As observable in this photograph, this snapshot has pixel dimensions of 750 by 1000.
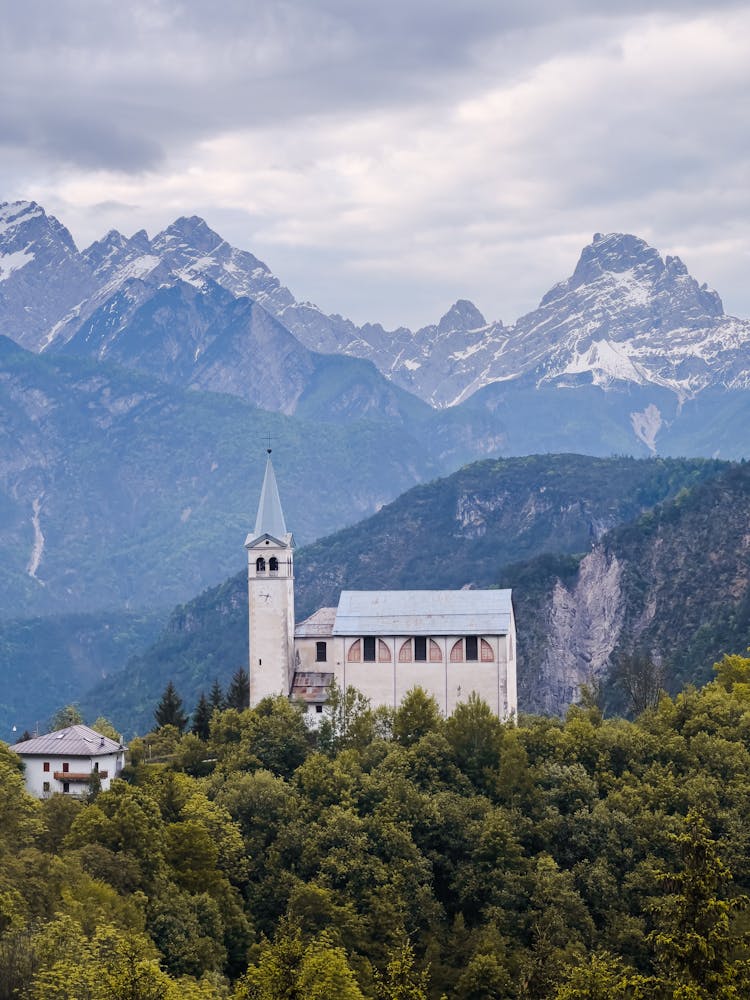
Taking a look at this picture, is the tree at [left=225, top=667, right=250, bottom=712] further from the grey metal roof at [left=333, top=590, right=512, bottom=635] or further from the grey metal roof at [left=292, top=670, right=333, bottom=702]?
the grey metal roof at [left=333, top=590, right=512, bottom=635]

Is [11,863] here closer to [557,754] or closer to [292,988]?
[292,988]

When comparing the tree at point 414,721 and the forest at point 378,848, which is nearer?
the forest at point 378,848

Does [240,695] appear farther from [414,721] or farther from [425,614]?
[414,721]

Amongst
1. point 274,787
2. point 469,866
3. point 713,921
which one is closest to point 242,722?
point 274,787

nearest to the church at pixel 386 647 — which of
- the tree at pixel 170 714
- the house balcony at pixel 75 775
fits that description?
the tree at pixel 170 714

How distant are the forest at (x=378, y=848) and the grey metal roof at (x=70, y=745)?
1832mm

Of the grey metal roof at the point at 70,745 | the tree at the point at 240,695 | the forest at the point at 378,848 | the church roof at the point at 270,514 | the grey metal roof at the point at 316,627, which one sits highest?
the church roof at the point at 270,514

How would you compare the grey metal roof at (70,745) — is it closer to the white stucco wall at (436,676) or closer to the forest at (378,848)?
the forest at (378,848)

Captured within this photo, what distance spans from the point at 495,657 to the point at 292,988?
47422mm

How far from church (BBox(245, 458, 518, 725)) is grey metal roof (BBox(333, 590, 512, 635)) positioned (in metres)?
0.07

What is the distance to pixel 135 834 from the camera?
93250 millimetres

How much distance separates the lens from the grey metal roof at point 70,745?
103 metres

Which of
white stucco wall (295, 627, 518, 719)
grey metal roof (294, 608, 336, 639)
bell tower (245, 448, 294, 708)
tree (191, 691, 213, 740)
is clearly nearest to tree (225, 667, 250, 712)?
bell tower (245, 448, 294, 708)

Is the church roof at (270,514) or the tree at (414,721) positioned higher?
the church roof at (270,514)
